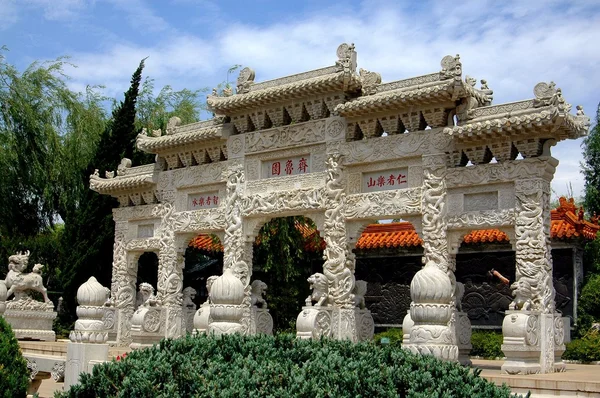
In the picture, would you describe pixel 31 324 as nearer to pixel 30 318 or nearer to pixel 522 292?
pixel 30 318

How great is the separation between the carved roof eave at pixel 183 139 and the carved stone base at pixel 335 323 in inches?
167

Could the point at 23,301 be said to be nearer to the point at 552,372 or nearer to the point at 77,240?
the point at 77,240

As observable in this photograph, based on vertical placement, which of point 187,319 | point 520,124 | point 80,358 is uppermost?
point 520,124

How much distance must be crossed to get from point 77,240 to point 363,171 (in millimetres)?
8492

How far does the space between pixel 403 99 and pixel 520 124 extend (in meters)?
1.98

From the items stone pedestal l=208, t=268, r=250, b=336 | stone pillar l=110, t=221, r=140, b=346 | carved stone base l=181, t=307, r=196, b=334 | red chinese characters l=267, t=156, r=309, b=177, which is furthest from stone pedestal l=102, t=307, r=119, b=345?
stone pedestal l=208, t=268, r=250, b=336

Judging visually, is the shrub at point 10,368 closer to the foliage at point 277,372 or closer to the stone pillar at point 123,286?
the foliage at point 277,372

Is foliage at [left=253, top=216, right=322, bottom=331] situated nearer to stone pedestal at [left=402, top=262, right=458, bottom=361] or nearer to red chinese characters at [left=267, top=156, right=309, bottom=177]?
red chinese characters at [left=267, top=156, right=309, bottom=177]

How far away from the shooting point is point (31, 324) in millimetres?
15594

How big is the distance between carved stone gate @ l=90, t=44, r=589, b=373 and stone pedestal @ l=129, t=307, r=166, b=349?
0.41 feet

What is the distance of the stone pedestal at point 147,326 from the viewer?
14.2m

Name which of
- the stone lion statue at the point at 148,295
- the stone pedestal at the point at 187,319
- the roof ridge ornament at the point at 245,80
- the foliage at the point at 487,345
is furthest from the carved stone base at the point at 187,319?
the foliage at the point at 487,345

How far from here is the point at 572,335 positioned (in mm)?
13547

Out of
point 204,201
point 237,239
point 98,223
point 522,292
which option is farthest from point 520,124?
point 98,223
